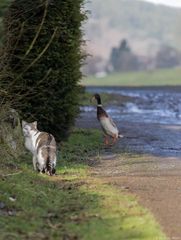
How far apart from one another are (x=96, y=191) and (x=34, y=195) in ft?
3.61

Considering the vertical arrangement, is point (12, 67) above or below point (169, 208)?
above

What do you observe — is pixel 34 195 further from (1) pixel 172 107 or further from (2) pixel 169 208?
(1) pixel 172 107

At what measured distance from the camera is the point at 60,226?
1050 cm

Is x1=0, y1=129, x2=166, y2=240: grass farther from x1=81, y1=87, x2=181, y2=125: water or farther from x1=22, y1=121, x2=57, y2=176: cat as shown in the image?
x1=81, y1=87, x2=181, y2=125: water

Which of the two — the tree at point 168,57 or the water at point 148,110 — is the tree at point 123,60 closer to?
the tree at point 168,57

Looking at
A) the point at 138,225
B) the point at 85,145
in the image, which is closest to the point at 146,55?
the point at 85,145

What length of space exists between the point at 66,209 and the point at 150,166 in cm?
522

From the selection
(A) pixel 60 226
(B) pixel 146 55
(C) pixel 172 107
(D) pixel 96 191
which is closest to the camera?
(A) pixel 60 226

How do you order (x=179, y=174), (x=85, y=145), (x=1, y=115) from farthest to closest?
(x=85, y=145) → (x=1, y=115) → (x=179, y=174)

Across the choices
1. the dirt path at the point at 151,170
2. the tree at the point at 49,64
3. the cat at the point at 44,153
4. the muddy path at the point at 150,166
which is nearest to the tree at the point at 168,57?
the muddy path at the point at 150,166

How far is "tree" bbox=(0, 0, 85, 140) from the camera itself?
58.3 ft

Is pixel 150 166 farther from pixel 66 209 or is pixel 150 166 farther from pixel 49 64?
pixel 66 209

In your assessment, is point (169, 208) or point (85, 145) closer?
point (169, 208)

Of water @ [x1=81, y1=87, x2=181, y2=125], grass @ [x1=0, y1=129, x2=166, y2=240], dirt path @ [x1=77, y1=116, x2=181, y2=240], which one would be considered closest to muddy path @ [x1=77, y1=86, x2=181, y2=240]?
dirt path @ [x1=77, y1=116, x2=181, y2=240]
